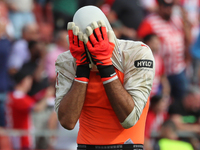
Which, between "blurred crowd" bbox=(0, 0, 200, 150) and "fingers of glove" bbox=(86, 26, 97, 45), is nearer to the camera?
"fingers of glove" bbox=(86, 26, 97, 45)

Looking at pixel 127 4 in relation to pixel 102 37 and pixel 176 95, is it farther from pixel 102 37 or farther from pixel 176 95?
pixel 102 37

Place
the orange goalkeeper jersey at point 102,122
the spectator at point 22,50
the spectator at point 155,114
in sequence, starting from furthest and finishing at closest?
the spectator at point 22,50
the spectator at point 155,114
the orange goalkeeper jersey at point 102,122

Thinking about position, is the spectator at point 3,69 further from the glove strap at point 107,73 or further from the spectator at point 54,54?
the glove strap at point 107,73

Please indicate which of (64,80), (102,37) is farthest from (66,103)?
(102,37)

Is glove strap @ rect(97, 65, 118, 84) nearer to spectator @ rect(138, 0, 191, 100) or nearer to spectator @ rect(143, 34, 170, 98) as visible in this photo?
spectator @ rect(143, 34, 170, 98)

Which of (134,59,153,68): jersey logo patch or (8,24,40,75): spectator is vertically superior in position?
(134,59,153,68): jersey logo patch

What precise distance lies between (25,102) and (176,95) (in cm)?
339

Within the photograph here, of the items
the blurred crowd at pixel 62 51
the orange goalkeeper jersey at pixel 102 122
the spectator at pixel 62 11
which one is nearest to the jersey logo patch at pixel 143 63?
the orange goalkeeper jersey at pixel 102 122

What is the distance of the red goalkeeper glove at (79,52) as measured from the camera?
253 centimetres

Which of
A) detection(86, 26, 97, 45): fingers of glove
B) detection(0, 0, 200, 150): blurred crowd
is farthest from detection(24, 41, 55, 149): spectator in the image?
detection(86, 26, 97, 45): fingers of glove

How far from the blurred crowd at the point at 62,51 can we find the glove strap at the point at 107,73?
140 inches

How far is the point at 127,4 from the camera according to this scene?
25.3 ft

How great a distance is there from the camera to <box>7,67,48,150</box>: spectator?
20.0 ft

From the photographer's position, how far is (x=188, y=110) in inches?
291
